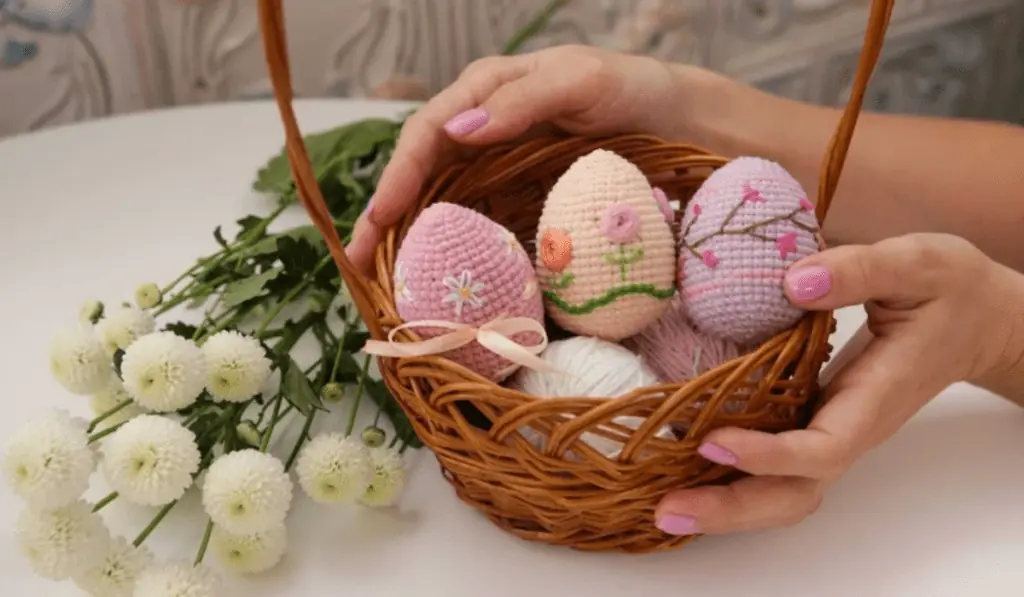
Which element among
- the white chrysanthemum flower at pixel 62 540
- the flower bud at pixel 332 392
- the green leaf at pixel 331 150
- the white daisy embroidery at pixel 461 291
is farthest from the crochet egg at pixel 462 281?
the green leaf at pixel 331 150

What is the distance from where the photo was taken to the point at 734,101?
2.64 ft

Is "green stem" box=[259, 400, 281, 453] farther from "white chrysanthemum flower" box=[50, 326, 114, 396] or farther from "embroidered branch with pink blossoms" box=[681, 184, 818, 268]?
"embroidered branch with pink blossoms" box=[681, 184, 818, 268]

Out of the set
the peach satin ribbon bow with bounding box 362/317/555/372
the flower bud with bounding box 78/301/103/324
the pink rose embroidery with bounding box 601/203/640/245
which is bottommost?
the flower bud with bounding box 78/301/103/324

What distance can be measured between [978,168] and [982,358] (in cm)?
27

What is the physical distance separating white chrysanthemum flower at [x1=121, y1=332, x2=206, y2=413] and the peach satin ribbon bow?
0.11m

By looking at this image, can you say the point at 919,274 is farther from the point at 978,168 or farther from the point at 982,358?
the point at 978,168

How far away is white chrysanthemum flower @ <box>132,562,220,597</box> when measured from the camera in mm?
467

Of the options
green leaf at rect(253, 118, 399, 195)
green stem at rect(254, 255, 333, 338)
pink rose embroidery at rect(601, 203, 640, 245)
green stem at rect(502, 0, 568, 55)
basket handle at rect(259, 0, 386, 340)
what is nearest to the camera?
basket handle at rect(259, 0, 386, 340)

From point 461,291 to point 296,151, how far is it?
0.12 meters

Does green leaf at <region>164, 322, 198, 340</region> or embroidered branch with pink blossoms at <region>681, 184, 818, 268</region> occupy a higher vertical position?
embroidered branch with pink blossoms at <region>681, 184, 818, 268</region>

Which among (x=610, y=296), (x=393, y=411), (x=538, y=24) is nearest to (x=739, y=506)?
(x=610, y=296)

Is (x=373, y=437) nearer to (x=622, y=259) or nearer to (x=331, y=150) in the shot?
(x=622, y=259)

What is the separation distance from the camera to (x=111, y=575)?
48 centimetres

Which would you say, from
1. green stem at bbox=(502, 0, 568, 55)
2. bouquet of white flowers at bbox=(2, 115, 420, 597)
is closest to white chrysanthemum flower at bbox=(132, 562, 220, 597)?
bouquet of white flowers at bbox=(2, 115, 420, 597)
